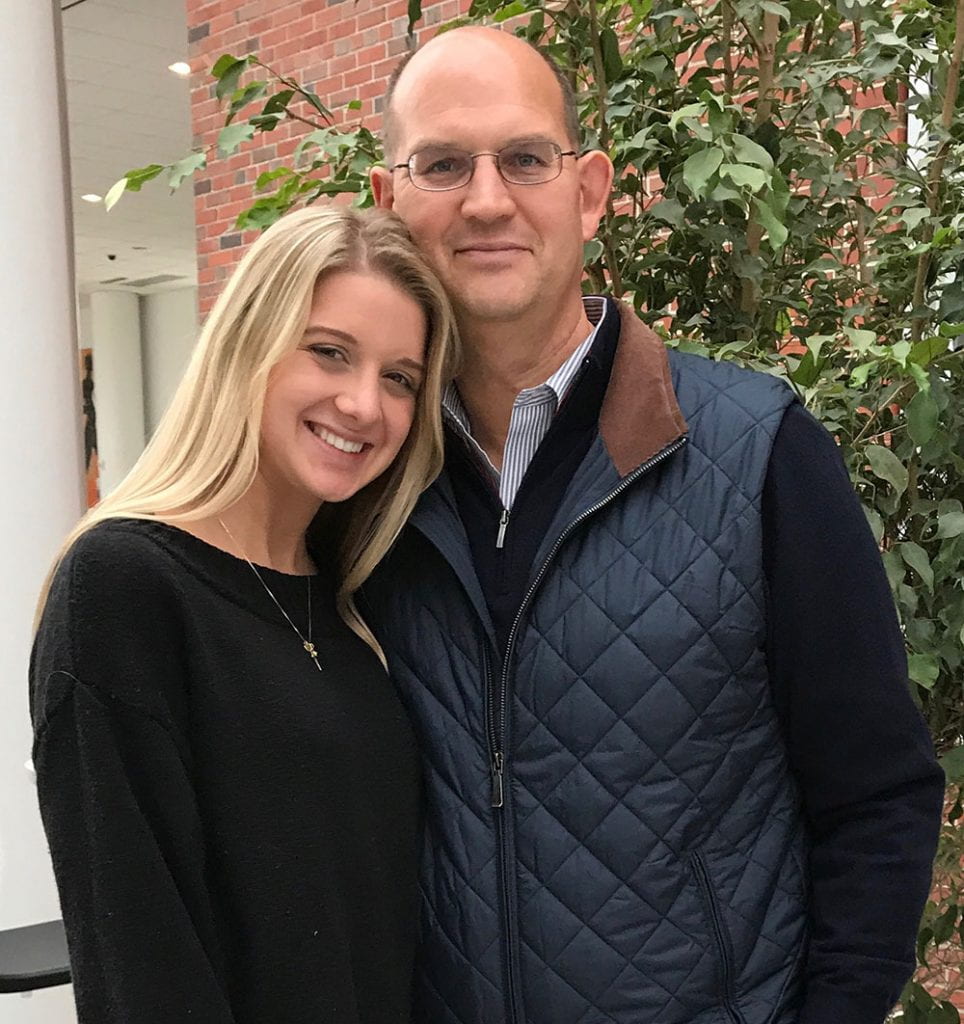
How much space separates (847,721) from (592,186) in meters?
0.75

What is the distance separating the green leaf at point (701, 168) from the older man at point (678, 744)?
250 mm

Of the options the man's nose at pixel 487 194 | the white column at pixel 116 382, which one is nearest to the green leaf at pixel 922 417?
the man's nose at pixel 487 194

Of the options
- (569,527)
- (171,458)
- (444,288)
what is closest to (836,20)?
(444,288)

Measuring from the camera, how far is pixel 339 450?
1339mm

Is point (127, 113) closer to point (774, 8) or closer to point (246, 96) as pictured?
point (246, 96)

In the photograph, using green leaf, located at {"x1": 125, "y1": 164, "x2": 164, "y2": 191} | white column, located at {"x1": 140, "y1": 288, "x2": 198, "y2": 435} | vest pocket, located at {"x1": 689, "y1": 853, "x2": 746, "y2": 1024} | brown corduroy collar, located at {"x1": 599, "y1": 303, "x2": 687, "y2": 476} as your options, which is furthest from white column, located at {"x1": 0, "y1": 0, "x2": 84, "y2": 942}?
white column, located at {"x1": 140, "y1": 288, "x2": 198, "y2": 435}

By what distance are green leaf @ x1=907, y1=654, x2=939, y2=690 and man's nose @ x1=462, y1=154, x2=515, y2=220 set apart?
0.77 meters

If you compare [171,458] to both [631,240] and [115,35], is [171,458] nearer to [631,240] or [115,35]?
[631,240]

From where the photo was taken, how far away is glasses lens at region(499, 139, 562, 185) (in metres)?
1.35

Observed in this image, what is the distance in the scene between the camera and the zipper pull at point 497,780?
4.02 ft

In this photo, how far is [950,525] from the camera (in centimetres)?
153

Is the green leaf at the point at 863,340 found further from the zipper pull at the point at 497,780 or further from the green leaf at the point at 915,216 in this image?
the zipper pull at the point at 497,780

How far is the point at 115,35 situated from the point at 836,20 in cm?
516

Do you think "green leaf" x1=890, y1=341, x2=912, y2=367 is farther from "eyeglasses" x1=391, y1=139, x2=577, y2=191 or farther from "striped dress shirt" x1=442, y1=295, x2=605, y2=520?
"eyeglasses" x1=391, y1=139, x2=577, y2=191
